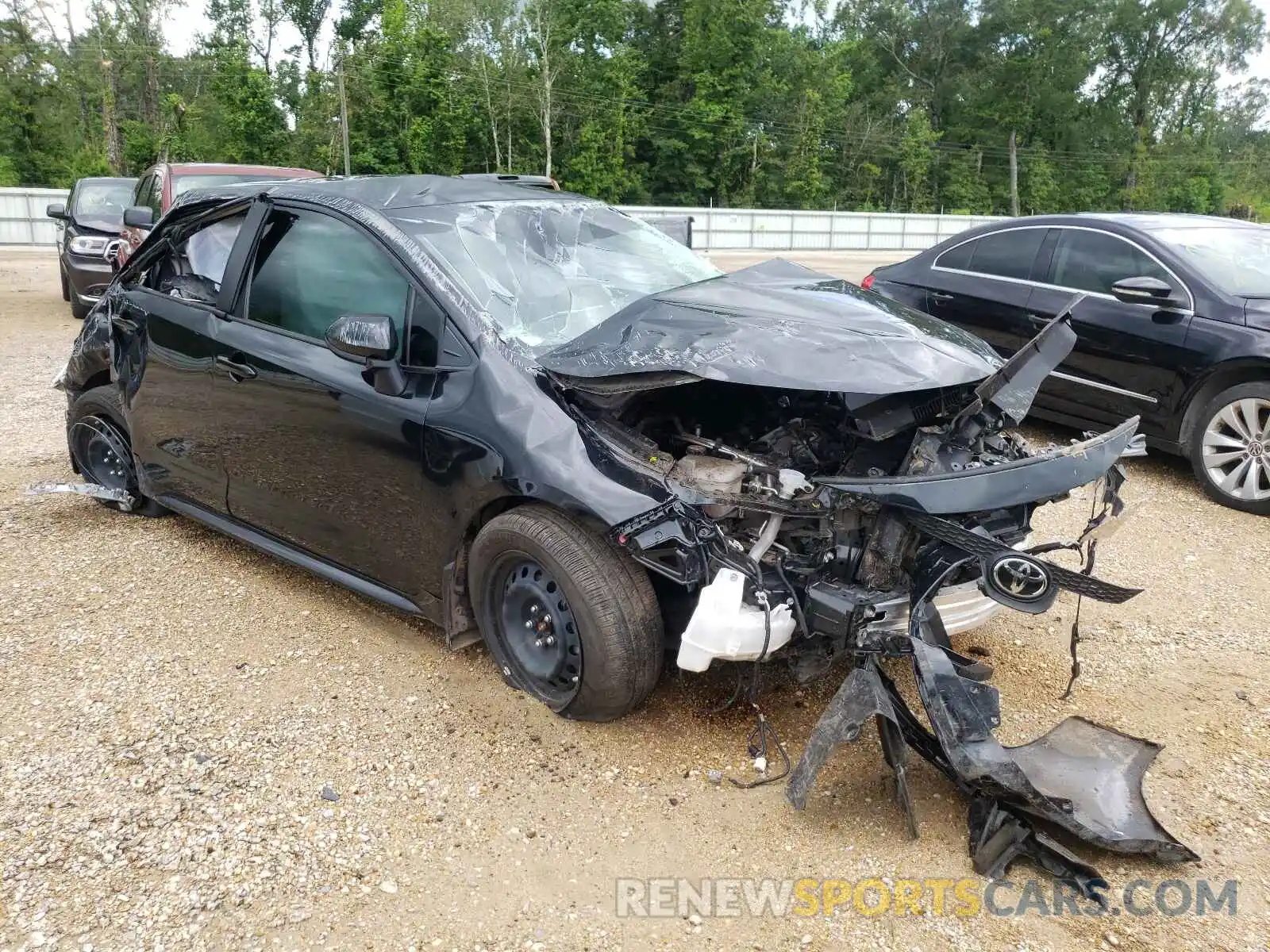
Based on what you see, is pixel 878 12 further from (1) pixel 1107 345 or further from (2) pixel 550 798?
(2) pixel 550 798

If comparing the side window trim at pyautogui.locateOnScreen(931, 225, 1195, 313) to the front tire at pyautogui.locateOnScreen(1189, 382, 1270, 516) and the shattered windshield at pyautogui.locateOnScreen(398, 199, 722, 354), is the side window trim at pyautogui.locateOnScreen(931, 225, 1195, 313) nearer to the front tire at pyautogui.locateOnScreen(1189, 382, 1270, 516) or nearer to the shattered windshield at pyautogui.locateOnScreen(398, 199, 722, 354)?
the front tire at pyautogui.locateOnScreen(1189, 382, 1270, 516)

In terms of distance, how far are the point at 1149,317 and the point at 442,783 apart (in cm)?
509

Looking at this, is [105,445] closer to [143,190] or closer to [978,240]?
[978,240]

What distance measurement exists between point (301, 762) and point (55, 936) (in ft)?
2.74

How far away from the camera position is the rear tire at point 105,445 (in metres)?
4.95

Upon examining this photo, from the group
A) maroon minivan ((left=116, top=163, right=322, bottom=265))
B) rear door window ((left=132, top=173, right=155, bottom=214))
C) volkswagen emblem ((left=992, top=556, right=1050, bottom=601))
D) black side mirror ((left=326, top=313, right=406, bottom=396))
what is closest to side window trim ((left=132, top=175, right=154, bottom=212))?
rear door window ((left=132, top=173, right=155, bottom=214))

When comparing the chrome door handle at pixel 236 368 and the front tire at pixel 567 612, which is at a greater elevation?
the chrome door handle at pixel 236 368

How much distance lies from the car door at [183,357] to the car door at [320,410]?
0.15 metres

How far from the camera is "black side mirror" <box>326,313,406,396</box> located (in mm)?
3242

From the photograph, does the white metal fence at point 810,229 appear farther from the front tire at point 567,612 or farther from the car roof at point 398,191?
the front tire at point 567,612

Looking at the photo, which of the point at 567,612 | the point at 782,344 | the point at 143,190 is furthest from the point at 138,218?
the point at 782,344

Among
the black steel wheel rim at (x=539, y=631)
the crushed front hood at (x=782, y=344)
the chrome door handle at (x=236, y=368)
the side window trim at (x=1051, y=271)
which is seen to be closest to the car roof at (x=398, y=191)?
the chrome door handle at (x=236, y=368)

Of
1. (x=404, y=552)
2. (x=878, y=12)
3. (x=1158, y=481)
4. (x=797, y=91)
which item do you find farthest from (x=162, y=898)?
(x=878, y=12)

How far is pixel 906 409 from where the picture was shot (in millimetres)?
3109
